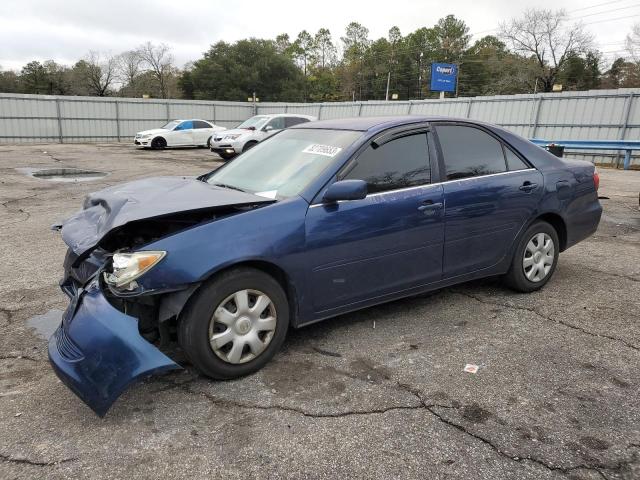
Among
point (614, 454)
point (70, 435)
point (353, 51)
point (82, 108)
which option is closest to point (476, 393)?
point (614, 454)

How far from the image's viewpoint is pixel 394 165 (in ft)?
12.2

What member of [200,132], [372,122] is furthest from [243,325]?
[200,132]

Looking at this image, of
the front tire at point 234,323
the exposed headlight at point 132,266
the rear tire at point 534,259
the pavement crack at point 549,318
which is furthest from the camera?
the rear tire at point 534,259

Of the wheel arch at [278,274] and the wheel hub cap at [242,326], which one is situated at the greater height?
the wheel arch at [278,274]

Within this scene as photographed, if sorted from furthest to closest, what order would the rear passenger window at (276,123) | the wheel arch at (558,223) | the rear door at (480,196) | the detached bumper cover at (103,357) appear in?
the rear passenger window at (276,123)
the wheel arch at (558,223)
the rear door at (480,196)
the detached bumper cover at (103,357)

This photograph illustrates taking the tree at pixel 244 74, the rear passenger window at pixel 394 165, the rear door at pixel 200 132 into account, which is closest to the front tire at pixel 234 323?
the rear passenger window at pixel 394 165

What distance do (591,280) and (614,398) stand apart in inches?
92.3

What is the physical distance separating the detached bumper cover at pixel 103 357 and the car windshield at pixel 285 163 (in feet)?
4.19

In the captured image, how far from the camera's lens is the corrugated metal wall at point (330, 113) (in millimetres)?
18133

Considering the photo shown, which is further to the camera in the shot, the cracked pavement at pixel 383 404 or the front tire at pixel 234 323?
the front tire at pixel 234 323

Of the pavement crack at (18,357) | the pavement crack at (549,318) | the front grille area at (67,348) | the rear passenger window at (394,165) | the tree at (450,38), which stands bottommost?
the pavement crack at (18,357)

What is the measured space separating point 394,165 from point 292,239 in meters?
1.08

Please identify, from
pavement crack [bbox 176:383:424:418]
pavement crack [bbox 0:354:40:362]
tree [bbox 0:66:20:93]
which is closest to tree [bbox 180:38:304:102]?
tree [bbox 0:66:20:93]

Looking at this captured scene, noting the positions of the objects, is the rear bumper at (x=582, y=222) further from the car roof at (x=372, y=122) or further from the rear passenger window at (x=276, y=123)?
the rear passenger window at (x=276, y=123)
